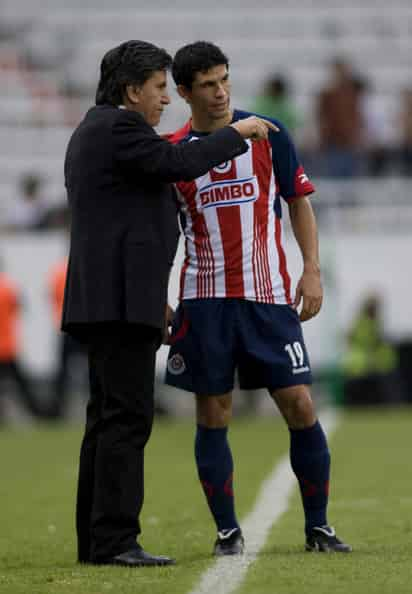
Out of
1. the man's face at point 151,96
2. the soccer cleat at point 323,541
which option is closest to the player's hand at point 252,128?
the man's face at point 151,96

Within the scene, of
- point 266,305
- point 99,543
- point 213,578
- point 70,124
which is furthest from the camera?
point 70,124

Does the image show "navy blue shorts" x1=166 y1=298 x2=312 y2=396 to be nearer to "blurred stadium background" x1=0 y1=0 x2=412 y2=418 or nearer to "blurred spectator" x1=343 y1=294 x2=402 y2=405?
"blurred stadium background" x1=0 y1=0 x2=412 y2=418

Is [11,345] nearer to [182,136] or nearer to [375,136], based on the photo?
[375,136]

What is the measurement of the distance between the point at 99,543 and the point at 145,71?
1644mm

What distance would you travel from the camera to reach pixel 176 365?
5613 mm

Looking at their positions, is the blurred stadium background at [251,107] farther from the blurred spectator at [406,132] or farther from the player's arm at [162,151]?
the player's arm at [162,151]

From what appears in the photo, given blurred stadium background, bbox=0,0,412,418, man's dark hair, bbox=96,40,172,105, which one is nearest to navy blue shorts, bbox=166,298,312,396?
man's dark hair, bbox=96,40,172,105

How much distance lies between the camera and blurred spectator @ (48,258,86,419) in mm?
15453

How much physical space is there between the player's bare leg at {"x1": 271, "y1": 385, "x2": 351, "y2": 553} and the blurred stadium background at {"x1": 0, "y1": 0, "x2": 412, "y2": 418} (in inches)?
338

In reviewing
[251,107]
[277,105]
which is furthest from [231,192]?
[251,107]

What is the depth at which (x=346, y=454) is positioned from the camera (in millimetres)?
10445

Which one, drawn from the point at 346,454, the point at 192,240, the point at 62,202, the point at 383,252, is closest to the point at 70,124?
the point at 62,202

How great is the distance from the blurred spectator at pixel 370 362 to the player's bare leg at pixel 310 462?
33.9 feet

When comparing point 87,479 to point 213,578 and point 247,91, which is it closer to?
point 213,578
